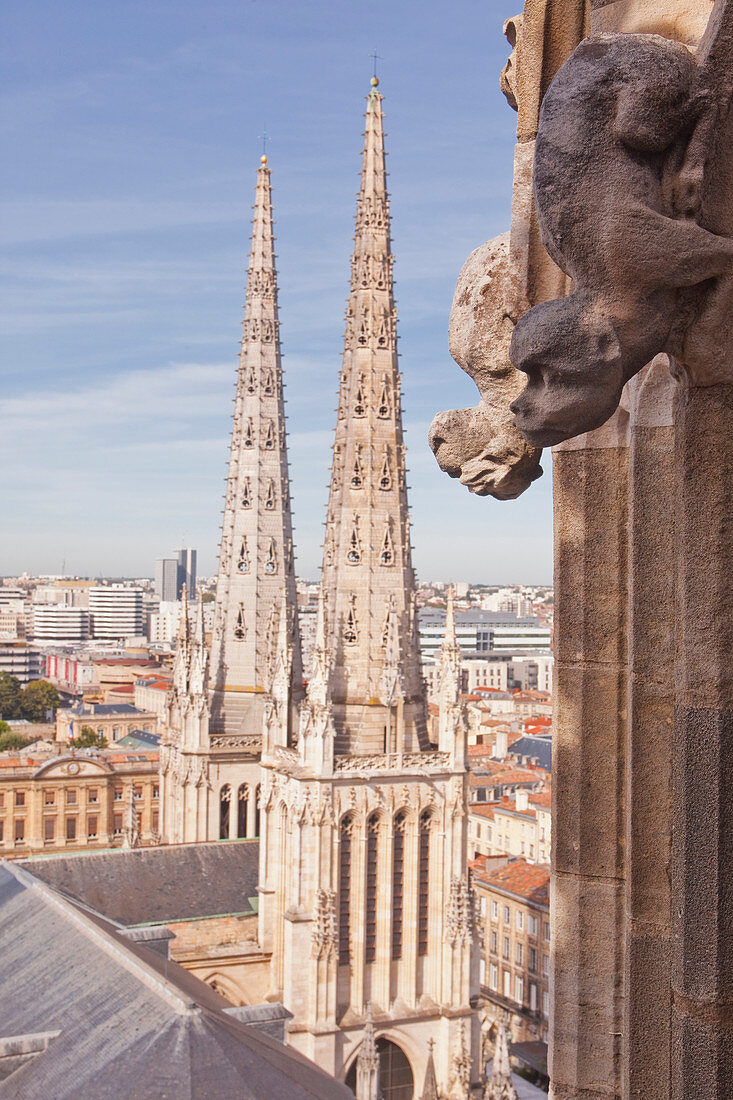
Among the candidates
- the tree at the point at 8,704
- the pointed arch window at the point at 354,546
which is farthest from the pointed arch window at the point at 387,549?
the tree at the point at 8,704

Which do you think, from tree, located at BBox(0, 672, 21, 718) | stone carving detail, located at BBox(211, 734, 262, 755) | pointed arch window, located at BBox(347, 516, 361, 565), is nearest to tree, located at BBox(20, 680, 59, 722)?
tree, located at BBox(0, 672, 21, 718)

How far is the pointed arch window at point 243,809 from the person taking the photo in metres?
42.5

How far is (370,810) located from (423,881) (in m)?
2.68

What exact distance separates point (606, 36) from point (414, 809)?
33175 millimetres

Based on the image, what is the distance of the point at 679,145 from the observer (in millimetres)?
2820

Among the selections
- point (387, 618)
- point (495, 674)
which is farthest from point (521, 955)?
point (495, 674)

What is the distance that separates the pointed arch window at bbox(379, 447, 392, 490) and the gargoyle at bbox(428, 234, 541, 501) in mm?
33231

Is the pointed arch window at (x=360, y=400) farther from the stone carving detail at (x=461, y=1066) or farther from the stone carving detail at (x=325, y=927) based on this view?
the stone carving detail at (x=461, y=1066)

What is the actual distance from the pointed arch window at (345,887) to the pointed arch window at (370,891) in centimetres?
49

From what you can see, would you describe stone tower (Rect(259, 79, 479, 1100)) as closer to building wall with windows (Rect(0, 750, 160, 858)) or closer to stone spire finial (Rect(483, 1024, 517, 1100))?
stone spire finial (Rect(483, 1024, 517, 1100))

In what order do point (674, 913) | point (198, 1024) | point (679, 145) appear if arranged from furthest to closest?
point (198, 1024) → point (674, 913) → point (679, 145)

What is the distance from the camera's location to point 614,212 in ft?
9.05

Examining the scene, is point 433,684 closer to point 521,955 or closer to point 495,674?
point 521,955

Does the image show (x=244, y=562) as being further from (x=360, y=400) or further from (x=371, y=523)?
(x=360, y=400)
